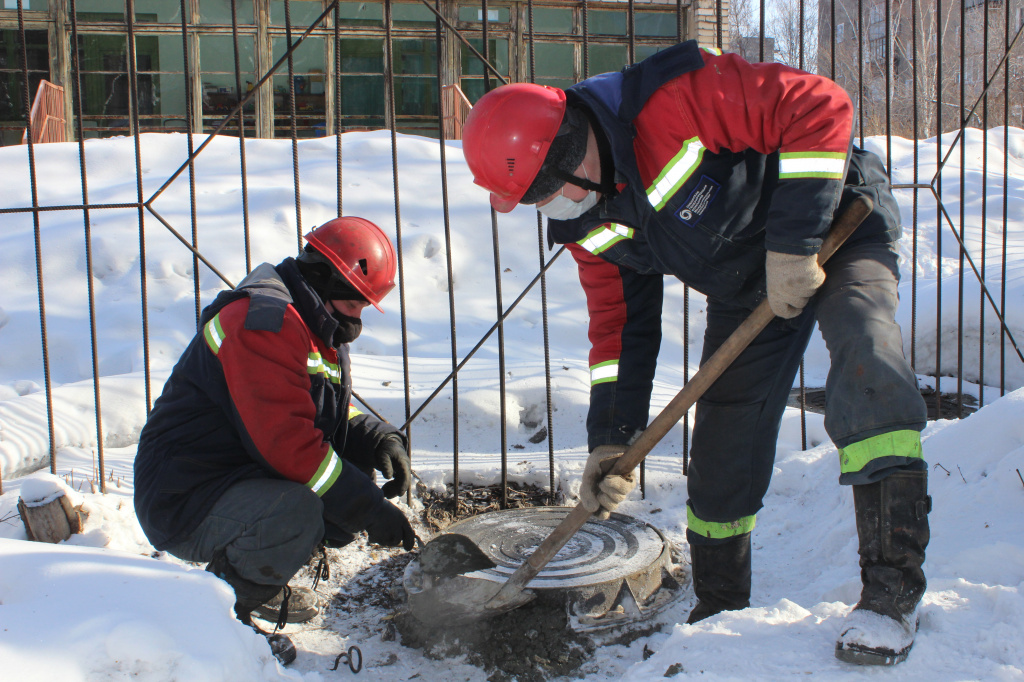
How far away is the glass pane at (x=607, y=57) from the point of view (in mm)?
14328

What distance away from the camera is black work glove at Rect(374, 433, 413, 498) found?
2.98 m

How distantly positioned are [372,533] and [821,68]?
88.8 feet

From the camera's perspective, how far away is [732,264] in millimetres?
2152

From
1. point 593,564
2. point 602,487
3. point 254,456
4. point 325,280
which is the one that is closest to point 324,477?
point 254,456

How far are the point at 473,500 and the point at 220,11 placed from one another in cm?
1254

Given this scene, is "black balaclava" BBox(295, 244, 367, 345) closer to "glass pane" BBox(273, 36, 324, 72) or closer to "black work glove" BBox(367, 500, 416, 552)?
"black work glove" BBox(367, 500, 416, 552)

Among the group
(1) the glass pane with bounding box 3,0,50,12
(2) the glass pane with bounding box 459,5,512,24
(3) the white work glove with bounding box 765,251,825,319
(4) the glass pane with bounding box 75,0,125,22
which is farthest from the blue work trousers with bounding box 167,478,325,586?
(1) the glass pane with bounding box 3,0,50,12

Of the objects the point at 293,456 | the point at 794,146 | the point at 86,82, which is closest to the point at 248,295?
the point at 293,456

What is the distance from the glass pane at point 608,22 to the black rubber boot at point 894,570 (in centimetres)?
1392

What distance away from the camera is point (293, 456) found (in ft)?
8.02

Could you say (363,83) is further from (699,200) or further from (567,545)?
(699,200)

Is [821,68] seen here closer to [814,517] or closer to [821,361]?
[821,361]

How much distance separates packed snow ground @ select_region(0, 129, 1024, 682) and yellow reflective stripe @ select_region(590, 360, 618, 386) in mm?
871

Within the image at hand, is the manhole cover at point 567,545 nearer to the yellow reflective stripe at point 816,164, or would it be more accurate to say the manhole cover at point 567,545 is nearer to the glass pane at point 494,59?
the yellow reflective stripe at point 816,164
